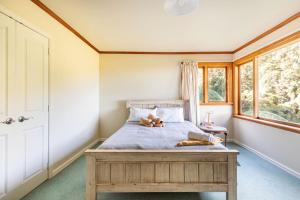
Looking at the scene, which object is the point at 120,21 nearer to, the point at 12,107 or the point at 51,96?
the point at 51,96

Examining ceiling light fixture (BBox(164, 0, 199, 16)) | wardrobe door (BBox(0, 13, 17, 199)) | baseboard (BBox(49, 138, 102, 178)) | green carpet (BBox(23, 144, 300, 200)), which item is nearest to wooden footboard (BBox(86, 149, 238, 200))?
green carpet (BBox(23, 144, 300, 200))

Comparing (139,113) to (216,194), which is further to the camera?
(139,113)

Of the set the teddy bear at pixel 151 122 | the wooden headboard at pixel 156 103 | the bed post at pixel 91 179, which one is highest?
the wooden headboard at pixel 156 103

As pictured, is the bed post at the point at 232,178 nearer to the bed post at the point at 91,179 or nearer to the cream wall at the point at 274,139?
the bed post at the point at 91,179

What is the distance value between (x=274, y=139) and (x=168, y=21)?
275 centimetres

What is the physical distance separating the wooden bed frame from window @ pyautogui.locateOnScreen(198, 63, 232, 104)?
112 inches

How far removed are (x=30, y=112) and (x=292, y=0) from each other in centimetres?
363

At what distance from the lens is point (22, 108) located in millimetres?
1935

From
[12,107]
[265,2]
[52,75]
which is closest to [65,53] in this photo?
[52,75]

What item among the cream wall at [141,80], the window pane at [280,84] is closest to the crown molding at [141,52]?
the cream wall at [141,80]

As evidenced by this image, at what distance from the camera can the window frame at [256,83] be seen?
2587 millimetres

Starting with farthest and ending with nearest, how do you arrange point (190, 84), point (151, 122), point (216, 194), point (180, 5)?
point (190, 84)
point (151, 122)
point (216, 194)
point (180, 5)

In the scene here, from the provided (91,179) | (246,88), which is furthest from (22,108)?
(246,88)

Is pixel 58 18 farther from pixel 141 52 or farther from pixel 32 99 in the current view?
pixel 141 52
